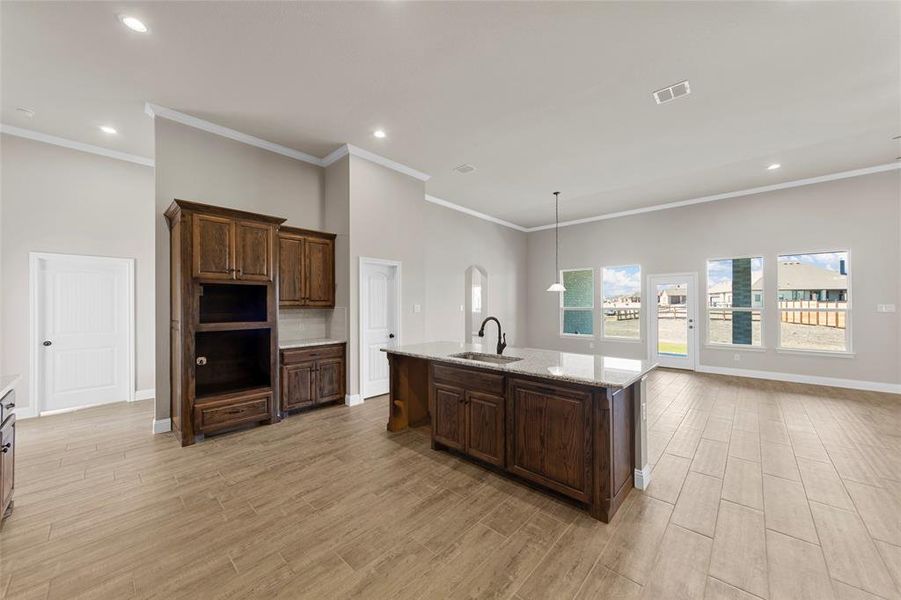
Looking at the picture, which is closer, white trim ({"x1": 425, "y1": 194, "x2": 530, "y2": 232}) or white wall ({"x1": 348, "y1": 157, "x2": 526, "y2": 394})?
white wall ({"x1": 348, "y1": 157, "x2": 526, "y2": 394})

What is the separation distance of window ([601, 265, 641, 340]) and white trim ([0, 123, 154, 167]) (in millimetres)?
8822

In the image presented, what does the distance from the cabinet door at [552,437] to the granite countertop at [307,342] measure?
2.87 m

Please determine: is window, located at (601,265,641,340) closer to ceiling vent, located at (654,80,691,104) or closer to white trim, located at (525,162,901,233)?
white trim, located at (525,162,901,233)

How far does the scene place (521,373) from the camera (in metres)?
2.45

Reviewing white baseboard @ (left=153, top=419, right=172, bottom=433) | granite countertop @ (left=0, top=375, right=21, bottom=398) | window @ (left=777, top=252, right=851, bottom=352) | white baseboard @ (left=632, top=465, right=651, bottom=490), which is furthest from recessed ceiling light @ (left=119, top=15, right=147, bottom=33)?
window @ (left=777, top=252, right=851, bottom=352)

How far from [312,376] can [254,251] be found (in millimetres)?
1684

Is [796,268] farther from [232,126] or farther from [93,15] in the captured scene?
[93,15]

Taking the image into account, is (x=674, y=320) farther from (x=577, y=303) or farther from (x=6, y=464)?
(x=6, y=464)

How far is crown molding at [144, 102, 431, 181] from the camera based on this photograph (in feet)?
12.4

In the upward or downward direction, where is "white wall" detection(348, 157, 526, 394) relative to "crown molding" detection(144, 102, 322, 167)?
downward

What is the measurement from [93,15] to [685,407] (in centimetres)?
704

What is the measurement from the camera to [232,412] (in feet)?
12.0

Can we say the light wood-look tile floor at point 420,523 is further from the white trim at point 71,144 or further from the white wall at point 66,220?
the white trim at point 71,144

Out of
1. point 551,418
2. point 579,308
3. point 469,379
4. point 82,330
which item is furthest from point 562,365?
point 579,308
